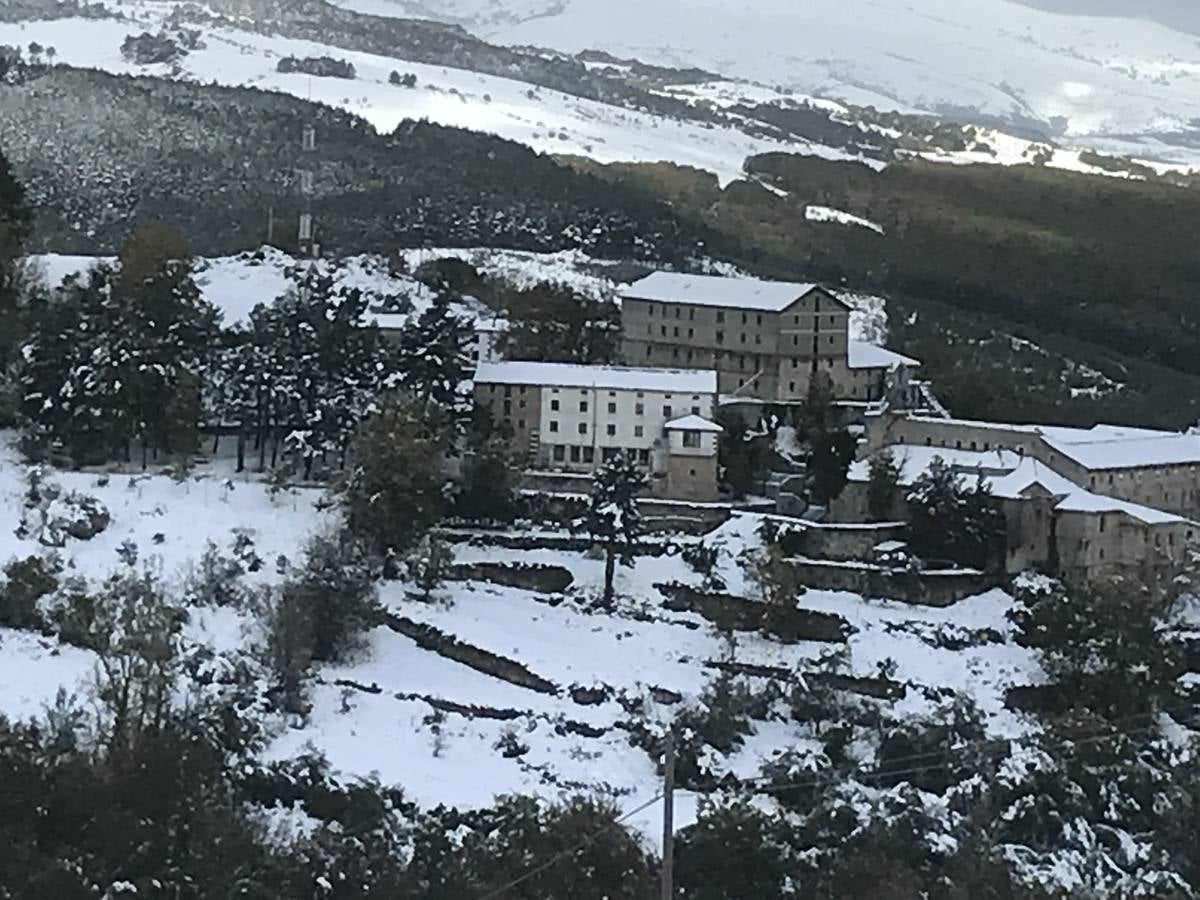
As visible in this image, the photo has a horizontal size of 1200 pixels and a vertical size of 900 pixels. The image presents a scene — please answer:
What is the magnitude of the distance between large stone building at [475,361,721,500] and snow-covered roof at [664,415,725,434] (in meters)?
0.25

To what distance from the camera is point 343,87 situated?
98.0 m

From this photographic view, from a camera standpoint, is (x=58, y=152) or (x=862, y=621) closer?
(x=862, y=621)

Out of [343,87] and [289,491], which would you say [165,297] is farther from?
[343,87]

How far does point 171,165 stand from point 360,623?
149ft

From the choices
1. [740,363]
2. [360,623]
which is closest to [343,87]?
[740,363]

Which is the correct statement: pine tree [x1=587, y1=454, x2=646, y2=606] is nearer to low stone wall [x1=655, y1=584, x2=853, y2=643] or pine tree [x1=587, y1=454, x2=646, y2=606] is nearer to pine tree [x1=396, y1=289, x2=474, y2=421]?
low stone wall [x1=655, y1=584, x2=853, y2=643]

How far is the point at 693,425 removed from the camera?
35.6 metres

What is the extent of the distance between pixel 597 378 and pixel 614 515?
211 inches

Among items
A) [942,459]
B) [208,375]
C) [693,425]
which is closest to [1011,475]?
[942,459]

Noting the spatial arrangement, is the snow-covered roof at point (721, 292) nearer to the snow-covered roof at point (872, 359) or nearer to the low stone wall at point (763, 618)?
the snow-covered roof at point (872, 359)

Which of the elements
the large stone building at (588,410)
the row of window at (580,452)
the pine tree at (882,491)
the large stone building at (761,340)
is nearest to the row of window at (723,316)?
the large stone building at (761,340)

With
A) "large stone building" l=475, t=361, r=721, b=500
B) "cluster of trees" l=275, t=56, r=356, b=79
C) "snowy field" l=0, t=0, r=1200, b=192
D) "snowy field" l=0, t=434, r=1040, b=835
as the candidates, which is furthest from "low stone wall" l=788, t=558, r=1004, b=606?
"cluster of trees" l=275, t=56, r=356, b=79

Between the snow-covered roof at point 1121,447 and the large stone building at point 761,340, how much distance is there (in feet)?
13.0

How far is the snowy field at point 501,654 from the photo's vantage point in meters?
27.8
